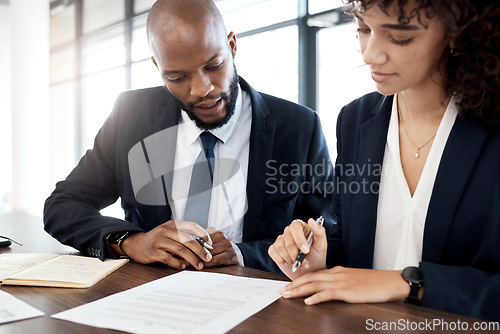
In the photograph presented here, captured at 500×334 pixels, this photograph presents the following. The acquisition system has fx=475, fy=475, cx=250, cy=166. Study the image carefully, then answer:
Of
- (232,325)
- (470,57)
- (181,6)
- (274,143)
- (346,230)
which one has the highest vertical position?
(181,6)

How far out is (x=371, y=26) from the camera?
1.19 m

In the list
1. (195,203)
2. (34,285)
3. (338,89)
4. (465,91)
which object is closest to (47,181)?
(338,89)

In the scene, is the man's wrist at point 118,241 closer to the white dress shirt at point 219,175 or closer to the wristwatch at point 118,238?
the wristwatch at point 118,238

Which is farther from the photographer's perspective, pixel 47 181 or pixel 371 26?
pixel 47 181

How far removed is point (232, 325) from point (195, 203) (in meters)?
1.05

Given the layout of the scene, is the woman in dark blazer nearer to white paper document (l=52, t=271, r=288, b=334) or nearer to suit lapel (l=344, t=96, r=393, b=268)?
suit lapel (l=344, t=96, r=393, b=268)

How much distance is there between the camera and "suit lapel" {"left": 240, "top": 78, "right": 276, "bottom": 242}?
187 centimetres

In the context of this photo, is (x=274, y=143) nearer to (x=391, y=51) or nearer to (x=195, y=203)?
(x=195, y=203)

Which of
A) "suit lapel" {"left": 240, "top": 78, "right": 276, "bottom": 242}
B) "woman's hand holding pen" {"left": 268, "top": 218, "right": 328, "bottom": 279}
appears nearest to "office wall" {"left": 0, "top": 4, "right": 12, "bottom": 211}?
"suit lapel" {"left": 240, "top": 78, "right": 276, "bottom": 242}

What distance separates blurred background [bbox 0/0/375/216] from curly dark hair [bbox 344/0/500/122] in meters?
0.95

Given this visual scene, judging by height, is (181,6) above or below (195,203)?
above

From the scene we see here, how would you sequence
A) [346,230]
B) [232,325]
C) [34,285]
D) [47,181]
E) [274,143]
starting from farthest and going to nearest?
1. [47,181]
2. [274,143]
3. [346,230]
4. [34,285]
5. [232,325]

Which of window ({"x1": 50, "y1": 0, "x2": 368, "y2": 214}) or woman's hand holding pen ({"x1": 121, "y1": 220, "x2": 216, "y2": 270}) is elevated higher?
window ({"x1": 50, "y1": 0, "x2": 368, "y2": 214})

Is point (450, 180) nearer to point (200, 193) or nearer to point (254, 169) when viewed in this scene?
point (254, 169)
